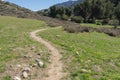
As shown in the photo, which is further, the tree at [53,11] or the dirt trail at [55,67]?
the tree at [53,11]

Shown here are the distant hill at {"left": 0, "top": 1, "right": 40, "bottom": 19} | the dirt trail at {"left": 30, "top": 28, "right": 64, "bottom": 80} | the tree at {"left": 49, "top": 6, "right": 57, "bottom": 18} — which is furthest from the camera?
the tree at {"left": 49, "top": 6, "right": 57, "bottom": 18}

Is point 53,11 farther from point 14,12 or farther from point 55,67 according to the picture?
point 55,67

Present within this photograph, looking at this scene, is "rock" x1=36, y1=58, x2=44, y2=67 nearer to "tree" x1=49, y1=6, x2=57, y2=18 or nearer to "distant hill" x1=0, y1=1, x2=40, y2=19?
"distant hill" x1=0, y1=1, x2=40, y2=19

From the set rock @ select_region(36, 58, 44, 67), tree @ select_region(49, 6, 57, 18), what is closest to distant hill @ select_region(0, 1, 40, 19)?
tree @ select_region(49, 6, 57, 18)

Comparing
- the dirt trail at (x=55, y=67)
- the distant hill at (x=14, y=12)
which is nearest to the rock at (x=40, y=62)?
the dirt trail at (x=55, y=67)

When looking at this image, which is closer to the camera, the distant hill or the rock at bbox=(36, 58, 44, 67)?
the rock at bbox=(36, 58, 44, 67)

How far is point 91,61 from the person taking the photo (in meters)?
17.5

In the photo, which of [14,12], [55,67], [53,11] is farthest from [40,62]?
[53,11]

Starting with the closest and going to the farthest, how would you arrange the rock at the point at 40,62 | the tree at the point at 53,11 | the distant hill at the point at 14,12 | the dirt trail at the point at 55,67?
the dirt trail at the point at 55,67, the rock at the point at 40,62, the distant hill at the point at 14,12, the tree at the point at 53,11

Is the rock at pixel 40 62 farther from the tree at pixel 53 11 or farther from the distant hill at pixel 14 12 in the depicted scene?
the tree at pixel 53 11

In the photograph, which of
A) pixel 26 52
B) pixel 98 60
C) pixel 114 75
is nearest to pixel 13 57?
pixel 26 52

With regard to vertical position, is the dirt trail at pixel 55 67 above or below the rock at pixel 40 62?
below

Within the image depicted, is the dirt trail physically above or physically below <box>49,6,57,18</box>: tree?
above

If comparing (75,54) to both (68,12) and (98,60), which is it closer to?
(98,60)
